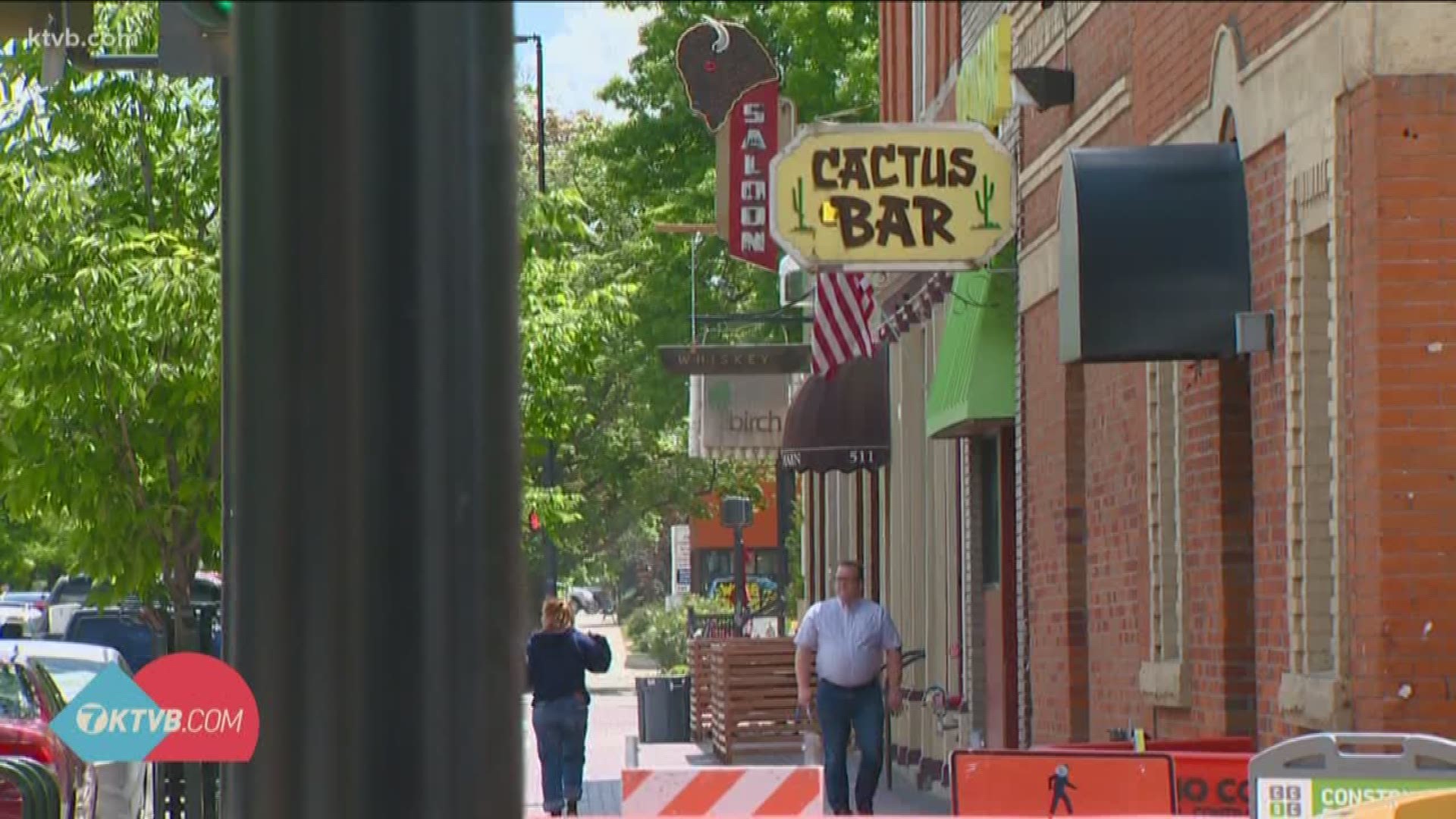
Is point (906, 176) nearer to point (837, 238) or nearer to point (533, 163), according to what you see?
point (837, 238)

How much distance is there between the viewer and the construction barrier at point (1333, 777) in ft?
25.9

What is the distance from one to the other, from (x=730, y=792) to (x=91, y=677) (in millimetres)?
7197

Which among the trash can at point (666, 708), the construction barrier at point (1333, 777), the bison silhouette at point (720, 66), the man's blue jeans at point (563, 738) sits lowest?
the trash can at point (666, 708)

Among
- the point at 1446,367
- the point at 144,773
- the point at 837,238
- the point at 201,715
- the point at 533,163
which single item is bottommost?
the point at 144,773

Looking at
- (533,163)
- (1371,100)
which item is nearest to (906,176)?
(1371,100)

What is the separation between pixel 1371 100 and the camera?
9414 mm

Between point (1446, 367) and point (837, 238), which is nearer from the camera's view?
point (1446, 367)

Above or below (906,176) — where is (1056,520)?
below

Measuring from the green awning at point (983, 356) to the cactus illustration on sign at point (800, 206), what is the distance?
495 cm

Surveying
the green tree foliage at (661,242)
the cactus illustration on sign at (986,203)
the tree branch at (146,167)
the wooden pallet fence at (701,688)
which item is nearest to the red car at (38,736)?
the tree branch at (146,167)

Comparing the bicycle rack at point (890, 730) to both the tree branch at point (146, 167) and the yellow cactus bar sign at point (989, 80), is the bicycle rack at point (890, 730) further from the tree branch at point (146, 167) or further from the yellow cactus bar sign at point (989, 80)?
the tree branch at point (146, 167)

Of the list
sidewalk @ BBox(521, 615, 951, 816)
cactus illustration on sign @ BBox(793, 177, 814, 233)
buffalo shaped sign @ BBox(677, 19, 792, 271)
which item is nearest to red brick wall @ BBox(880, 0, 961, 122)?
buffalo shaped sign @ BBox(677, 19, 792, 271)

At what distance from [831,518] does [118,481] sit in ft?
52.9

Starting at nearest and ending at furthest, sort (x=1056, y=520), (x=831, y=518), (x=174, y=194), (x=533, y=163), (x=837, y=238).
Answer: (x=837, y=238)
(x=1056, y=520)
(x=174, y=194)
(x=831, y=518)
(x=533, y=163)
